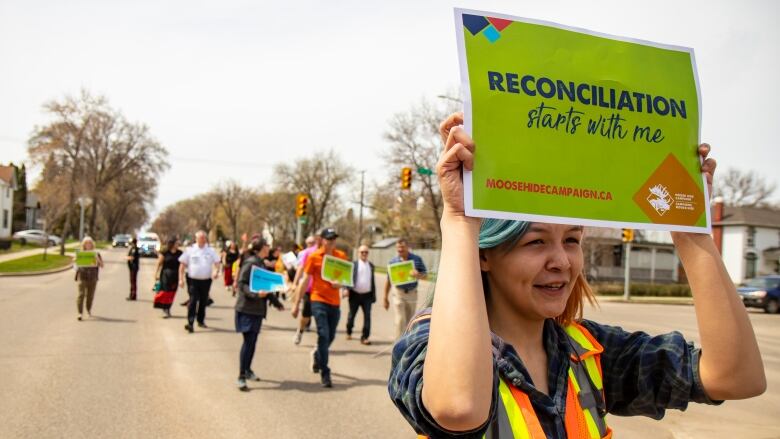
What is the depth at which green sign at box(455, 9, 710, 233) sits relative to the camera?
150cm

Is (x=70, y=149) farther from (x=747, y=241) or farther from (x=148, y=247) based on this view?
(x=747, y=241)

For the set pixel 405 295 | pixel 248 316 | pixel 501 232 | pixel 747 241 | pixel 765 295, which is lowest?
pixel 765 295

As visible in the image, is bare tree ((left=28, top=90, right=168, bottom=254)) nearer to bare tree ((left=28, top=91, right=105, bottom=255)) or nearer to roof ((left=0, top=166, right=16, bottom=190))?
bare tree ((left=28, top=91, right=105, bottom=255))

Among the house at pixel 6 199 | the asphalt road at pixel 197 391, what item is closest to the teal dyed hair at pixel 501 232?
the asphalt road at pixel 197 391

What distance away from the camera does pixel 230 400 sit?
22.1ft

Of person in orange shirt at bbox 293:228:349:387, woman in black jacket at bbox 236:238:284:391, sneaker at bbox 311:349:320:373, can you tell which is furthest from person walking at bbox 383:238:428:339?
woman in black jacket at bbox 236:238:284:391

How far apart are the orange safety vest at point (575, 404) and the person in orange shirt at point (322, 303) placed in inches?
236

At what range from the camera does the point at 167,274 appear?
13.2m

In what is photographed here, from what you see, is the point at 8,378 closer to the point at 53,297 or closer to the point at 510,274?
the point at 510,274

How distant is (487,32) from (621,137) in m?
0.49

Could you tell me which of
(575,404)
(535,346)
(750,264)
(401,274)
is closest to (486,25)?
(535,346)

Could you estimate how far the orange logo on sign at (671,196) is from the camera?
1.66 meters

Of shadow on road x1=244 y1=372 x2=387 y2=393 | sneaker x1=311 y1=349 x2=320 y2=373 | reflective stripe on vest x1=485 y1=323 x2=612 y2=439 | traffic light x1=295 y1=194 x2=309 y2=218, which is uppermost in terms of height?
traffic light x1=295 y1=194 x2=309 y2=218

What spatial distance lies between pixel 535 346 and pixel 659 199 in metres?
0.57
